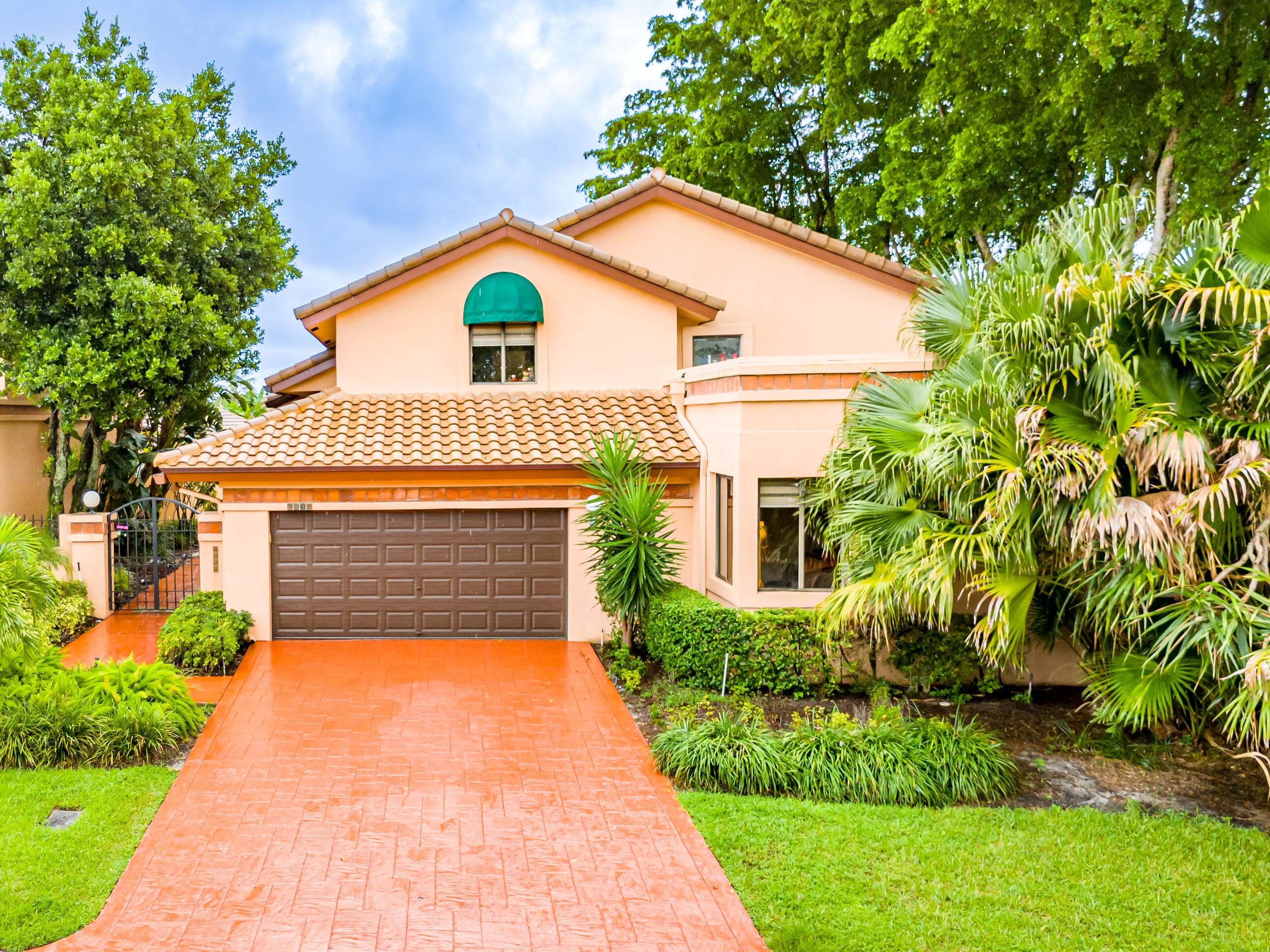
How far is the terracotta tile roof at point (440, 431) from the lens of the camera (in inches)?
534

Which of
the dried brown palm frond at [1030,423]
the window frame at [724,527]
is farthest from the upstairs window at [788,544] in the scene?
the dried brown palm frond at [1030,423]

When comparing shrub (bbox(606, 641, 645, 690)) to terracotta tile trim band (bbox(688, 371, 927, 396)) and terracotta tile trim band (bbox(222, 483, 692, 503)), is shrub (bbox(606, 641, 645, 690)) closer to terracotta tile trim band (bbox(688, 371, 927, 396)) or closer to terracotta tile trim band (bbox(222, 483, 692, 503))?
terracotta tile trim band (bbox(222, 483, 692, 503))

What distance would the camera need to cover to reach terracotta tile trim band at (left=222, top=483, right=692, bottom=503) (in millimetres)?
13906

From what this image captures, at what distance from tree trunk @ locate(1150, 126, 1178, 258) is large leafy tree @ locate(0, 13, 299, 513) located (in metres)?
20.3

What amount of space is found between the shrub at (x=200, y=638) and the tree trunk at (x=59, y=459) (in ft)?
25.6

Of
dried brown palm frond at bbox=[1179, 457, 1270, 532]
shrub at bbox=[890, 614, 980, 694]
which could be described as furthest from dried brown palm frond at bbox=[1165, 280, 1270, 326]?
shrub at bbox=[890, 614, 980, 694]

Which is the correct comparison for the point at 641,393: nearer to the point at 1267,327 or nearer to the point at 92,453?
the point at 1267,327

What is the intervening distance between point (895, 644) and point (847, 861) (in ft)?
16.1

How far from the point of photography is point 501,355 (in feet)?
53.6

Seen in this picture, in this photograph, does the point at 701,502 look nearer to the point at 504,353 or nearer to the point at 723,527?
the point at 723,527

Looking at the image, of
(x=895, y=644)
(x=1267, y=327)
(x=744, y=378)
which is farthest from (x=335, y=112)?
(x=1267, y=327)

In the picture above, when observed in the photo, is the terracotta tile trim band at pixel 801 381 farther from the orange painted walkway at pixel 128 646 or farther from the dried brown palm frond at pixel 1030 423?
the orange painted walkway at pixel 128 646

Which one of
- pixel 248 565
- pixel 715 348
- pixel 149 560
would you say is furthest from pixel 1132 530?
pixel 149 560

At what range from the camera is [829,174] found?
28406 millimetres
